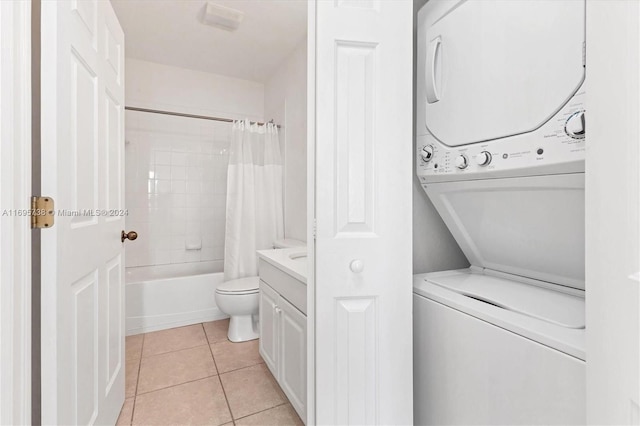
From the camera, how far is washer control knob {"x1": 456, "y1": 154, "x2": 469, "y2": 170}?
39.4 inches

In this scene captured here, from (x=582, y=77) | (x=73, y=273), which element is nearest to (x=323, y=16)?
(x=582, y=77)

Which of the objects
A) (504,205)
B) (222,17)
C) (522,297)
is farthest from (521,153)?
(222,17)

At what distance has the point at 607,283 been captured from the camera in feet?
1.40

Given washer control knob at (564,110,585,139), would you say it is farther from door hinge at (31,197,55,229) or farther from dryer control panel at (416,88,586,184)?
door hinge at (31,197,55,229)

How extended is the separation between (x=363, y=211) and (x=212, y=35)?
2.31 m

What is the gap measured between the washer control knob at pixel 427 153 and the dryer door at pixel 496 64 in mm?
56

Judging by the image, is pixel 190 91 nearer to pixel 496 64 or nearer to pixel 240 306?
pixel 240 306

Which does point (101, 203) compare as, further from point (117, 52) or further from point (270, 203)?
point (270, 203)

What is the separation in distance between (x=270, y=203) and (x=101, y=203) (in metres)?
1.75

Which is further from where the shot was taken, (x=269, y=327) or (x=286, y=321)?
(x=269, y=327)

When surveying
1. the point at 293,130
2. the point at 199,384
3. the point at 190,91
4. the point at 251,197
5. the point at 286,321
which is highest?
the point at 190,91

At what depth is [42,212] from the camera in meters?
0.82

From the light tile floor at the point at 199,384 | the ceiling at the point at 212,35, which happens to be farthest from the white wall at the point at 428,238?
the ceiling at the point at 212,35

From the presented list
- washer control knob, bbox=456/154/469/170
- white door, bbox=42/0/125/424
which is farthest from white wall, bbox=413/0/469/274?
white door, bbox=42/0/125/424
